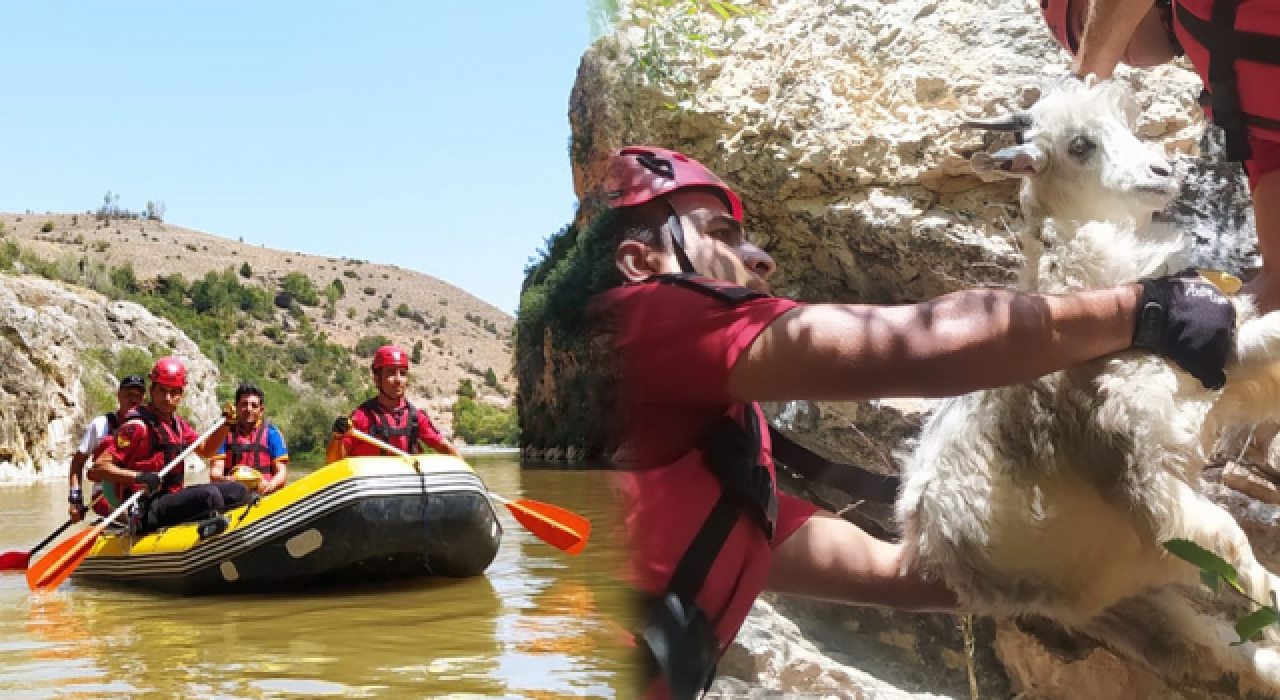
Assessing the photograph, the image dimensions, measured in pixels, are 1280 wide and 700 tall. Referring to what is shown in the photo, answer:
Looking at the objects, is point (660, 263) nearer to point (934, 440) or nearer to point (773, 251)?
point (934, 440)

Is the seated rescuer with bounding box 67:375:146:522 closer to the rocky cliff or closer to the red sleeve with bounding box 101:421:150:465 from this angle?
the red sleeve with bounding box 101:421:150:465

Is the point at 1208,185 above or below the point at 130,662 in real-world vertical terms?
above

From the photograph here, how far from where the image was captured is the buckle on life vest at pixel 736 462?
3.74 ft

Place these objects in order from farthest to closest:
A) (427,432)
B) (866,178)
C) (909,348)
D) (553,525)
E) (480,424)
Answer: (480,424), (427,432), (553,525), (866,178), (909,348)

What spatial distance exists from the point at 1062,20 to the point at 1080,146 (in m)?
0.31

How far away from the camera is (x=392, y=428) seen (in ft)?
26.7

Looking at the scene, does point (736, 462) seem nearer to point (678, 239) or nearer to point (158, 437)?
point (678, 239)

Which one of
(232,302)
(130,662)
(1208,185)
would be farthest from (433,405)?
(1208,185)

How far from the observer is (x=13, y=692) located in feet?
16.3

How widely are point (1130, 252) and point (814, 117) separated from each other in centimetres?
144

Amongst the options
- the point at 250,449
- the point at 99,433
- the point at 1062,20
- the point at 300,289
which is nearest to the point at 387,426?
the point at 250,449

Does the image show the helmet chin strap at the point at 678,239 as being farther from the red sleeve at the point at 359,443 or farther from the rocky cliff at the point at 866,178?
the red sleeve at the point at 359,443

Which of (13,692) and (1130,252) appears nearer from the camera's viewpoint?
(1130,252)

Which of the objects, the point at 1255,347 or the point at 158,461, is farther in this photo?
the point at 158,461
